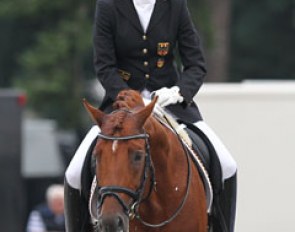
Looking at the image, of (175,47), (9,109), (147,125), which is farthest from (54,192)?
(147,125)

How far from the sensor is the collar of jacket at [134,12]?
9414 mm

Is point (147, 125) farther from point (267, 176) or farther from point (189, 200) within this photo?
point (267, 176)

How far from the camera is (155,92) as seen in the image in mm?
9180

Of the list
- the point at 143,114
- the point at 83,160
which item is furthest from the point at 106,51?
the point at 143,114

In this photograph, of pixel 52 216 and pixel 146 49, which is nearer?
pixel 146 49

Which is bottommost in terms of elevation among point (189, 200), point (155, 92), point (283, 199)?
point (283, 199)

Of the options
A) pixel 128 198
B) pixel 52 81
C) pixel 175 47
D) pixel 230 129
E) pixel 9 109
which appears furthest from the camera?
pixel 52 81

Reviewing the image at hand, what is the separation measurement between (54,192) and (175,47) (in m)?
7.67

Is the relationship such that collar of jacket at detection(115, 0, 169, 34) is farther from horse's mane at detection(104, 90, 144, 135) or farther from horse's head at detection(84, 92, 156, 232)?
horse's head at detection(84, 92, 156, 232)

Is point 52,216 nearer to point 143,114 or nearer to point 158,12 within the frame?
point 158,12

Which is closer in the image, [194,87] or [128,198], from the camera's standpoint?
[128,198]

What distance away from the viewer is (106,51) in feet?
30.7

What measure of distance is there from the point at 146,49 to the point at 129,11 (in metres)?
0.29

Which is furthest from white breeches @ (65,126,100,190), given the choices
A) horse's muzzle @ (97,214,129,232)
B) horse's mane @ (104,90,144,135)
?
horse's muzzle @ (97,214,129,232)
